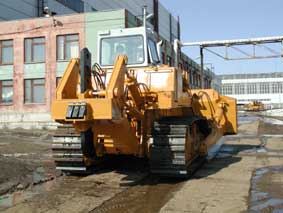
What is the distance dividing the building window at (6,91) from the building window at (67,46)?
461 centimetres

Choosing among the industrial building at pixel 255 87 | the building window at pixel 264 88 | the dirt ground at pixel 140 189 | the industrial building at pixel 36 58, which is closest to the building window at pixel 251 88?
the industrial building at pixel 255 87

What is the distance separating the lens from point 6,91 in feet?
115

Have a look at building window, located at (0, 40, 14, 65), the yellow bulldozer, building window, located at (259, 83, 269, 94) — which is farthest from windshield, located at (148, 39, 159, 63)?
building window, located at (259, 83, 269, 94)

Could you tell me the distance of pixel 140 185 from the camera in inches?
376

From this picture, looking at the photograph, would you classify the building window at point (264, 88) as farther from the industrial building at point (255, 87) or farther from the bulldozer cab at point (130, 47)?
the bulldozer cab at point (130, 47)

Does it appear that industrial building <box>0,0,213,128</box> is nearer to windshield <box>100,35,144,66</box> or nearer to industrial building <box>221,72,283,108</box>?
windshield <box>100,35,144,66</box>

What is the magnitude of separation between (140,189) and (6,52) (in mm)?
28499

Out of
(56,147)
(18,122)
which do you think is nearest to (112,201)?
(56,147)

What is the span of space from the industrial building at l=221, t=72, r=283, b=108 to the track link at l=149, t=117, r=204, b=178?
4488 inches

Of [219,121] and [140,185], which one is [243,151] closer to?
[219,121]

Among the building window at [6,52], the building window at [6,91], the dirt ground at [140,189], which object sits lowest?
the dirt ground at [140,189]

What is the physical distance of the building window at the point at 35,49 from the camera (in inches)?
1337

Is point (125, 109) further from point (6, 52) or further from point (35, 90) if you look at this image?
point (6, 52)

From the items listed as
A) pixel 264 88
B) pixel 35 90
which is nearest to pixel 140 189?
pixel 35 90
